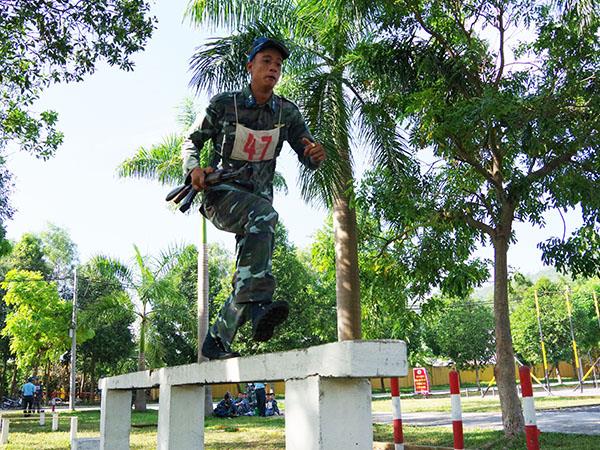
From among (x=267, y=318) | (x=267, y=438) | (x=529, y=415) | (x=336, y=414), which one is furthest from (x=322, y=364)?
(x=267, y=438)

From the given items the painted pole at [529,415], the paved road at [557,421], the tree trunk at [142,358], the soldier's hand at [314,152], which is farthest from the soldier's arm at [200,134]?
the tree trunk at [142,358]

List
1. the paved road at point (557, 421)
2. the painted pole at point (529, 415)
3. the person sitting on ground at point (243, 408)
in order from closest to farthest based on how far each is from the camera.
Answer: the painted pole at point (529, 415)
the paved road at point (557, 421)
the person sitting on ground at point (243, 408)

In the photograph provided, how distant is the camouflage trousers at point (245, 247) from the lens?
10.1ft

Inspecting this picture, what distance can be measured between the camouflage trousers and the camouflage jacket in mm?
175

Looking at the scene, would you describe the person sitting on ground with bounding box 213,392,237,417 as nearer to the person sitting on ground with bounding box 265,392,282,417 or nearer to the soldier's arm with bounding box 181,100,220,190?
the person sitting on ground with bounding box 265,392,282,417

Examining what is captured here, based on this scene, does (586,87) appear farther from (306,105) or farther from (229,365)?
(229,365)

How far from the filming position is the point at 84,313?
21.5 m

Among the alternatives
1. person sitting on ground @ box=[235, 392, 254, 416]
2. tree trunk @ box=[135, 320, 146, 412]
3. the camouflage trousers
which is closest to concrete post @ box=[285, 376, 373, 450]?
the camouflage trousers

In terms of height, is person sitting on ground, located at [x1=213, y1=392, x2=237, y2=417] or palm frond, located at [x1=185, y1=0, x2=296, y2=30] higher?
palm frond, located at [x1=185, y1=0, x2=296, y2=30]

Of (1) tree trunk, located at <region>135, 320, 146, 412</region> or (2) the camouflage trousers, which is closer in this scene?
(2) the camouflage trousers

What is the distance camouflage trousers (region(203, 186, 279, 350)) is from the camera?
3.08 m

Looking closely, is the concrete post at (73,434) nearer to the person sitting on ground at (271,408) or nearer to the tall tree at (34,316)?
the person sitting on ground at (271,408)

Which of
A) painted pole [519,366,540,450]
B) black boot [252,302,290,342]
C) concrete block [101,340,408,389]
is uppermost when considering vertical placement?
black boot [252,302,290,342]

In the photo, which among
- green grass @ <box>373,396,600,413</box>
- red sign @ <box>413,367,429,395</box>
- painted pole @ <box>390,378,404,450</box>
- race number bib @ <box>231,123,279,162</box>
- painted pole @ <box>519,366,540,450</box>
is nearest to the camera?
race number bib @ <box>231,123,279,162</box>
